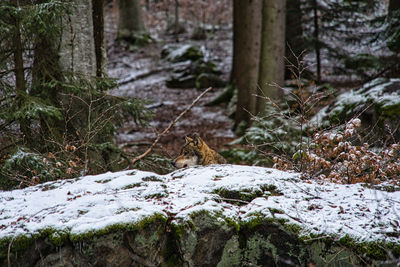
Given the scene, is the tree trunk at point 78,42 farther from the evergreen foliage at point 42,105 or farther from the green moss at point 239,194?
the green moss at point 239,194

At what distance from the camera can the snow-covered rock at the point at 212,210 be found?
299 centimetres

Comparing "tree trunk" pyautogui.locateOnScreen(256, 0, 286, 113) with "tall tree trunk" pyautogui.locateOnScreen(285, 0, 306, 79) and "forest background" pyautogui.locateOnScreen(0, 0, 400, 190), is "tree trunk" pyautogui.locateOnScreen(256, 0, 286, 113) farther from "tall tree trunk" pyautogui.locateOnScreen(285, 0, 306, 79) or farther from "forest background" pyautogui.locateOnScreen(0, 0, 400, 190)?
"tall tree trunk" pyautogui.locateOnScreen(285, 0, 306, 79)

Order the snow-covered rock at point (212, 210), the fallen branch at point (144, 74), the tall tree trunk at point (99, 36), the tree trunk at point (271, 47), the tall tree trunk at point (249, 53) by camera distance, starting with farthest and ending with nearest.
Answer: the fallen branch at point (144, 74), the tall tree trunk at point (249, 53), the tree trunk at point (271, 47), the tall tree trunk at point (99, 36), the snow-covered rock at point (212, 210)

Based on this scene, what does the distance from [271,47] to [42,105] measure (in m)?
8.66

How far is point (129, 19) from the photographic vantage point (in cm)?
3017

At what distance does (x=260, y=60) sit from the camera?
12.1m

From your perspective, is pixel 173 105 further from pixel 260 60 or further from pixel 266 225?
pixel 266 225

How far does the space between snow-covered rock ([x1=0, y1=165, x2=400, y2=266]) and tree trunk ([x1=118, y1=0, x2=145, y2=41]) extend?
2856 centimetres

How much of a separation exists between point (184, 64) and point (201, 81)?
367 cm

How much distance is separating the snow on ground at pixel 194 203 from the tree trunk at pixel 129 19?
28.4 m

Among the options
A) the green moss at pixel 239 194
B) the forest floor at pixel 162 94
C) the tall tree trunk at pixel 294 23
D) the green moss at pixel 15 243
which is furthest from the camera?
the tall tree trunk at pixel 294 23

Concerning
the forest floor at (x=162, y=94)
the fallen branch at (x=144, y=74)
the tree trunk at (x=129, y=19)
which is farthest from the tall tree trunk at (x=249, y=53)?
the tree trunk at (x=129, y=19)

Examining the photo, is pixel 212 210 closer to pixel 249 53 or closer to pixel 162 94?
pixel 249 53

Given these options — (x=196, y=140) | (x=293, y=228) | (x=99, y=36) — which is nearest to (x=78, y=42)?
(x=99, y=36)
